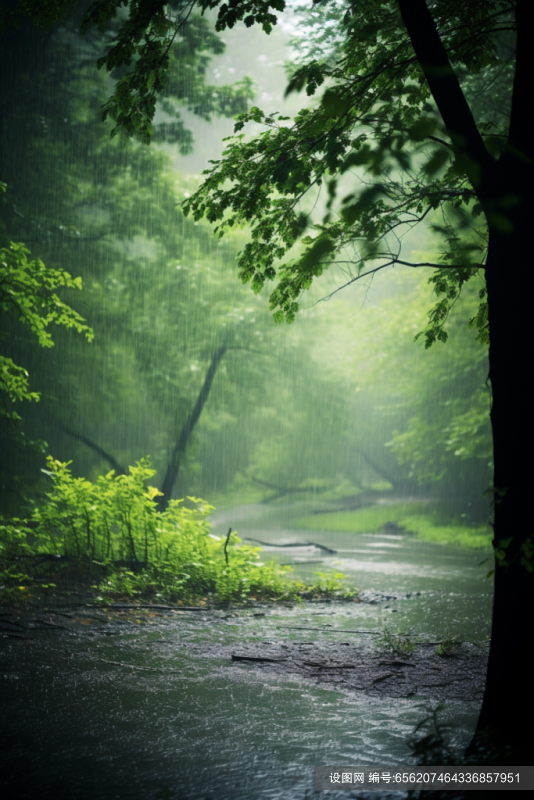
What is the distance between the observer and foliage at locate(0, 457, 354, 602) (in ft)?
35.9

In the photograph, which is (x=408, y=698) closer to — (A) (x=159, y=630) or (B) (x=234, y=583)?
(A) (x=159, y=630)

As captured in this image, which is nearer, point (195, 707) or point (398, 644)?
point (195, 707)

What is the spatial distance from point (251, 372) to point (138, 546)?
42.5 ft

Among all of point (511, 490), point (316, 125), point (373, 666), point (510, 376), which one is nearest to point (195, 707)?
point (373, 666)

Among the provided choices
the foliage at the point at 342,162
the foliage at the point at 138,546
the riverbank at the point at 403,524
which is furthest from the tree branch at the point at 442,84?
the riverbank at the point at 403,524

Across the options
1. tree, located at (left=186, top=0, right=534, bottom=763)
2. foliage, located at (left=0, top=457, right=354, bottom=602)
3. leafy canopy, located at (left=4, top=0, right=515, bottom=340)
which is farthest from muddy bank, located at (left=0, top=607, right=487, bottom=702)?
leafy canopy, located at (left=4, top=0, right=515, bottom=340)

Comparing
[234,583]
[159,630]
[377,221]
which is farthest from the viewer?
[234,583]

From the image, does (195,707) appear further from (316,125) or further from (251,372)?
(251,372)

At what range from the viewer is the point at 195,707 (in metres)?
5.56

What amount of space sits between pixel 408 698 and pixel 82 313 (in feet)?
50.6

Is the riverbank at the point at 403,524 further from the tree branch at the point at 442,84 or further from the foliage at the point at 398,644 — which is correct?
the tree branch at the point at 442,84

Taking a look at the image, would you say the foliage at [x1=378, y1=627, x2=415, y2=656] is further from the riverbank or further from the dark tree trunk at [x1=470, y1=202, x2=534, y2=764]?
the riverbank

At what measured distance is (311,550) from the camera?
66.2ft

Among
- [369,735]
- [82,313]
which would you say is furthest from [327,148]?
[82,313]
